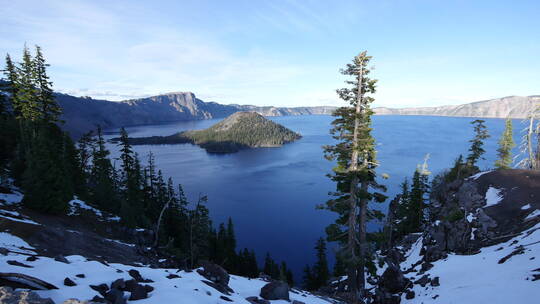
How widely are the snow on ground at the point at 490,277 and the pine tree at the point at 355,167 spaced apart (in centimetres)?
482

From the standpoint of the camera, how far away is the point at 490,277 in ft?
44.1

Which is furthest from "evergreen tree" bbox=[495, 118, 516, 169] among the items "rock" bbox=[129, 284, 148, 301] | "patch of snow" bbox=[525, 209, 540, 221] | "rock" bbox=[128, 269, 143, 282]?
"rock" bbox=[129, 284, 148, 301]

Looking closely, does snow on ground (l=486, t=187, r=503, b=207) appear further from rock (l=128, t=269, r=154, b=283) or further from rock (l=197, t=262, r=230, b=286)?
rock (l=128, t=269, r=154, b=283)

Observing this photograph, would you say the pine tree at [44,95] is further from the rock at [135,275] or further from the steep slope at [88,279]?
the rock at [135,275]

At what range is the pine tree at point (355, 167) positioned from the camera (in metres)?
16.4

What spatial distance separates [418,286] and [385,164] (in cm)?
9669

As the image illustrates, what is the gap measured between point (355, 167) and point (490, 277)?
902 centimetres

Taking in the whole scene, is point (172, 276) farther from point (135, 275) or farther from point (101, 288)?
point (101, 288)

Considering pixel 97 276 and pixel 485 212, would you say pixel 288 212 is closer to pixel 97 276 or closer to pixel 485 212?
pixel 485 212

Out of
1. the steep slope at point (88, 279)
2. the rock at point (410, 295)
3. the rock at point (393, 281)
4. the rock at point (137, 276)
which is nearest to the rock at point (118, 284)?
the steep slope at point (88, 279)

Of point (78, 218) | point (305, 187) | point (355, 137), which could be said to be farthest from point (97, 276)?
point (305, 187)

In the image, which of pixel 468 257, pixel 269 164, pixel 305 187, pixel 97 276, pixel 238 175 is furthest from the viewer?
pixel 269 164

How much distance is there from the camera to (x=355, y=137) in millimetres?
16719

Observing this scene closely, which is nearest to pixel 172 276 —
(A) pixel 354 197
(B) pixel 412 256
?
(A) pixel 354 197
